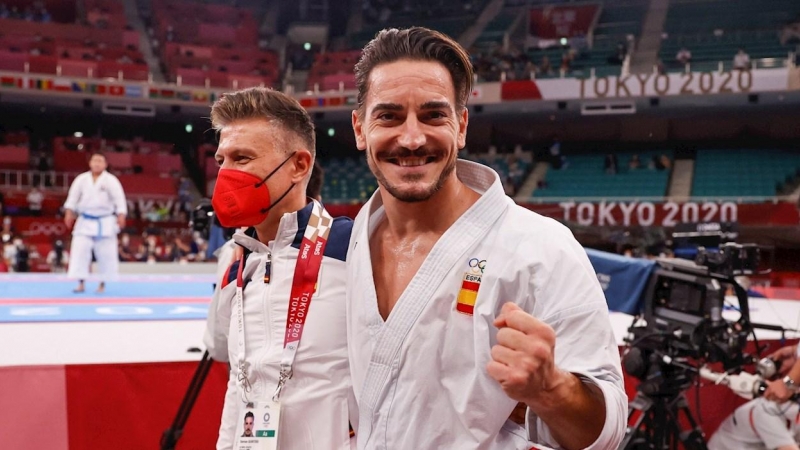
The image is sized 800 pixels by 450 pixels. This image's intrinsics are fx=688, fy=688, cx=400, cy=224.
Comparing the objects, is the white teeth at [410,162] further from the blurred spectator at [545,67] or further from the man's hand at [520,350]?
the blurred spectator at [545,67]

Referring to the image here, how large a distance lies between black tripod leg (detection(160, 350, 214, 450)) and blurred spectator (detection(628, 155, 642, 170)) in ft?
53.4

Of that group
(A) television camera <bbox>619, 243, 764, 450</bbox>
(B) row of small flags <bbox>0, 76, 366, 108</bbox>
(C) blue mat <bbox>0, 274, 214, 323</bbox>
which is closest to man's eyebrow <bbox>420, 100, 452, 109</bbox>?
(A) television camera <bbox>619, 243, 764, 450</bbox>

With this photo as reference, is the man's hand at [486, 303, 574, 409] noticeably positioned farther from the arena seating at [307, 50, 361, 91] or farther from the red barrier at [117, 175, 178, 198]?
the arena seating at [307, 50, 361, 91]

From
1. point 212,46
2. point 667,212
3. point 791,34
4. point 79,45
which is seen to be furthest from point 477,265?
point 212,46

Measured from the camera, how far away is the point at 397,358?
125 centimetres

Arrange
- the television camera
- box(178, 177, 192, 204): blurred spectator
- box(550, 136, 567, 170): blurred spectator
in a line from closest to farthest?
the television camera
box(178, 177, 192, 204): blurred spectator
box(550, 136, 567, 170): blurred spectator

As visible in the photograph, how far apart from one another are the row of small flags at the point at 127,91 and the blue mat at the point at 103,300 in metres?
8.40

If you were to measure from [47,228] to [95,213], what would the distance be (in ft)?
27.4

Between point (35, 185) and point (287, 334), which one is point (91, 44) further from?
point (287, 334)

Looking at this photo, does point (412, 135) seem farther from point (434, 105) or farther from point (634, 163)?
point (634, 163)

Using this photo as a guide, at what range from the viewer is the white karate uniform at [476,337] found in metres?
1.10

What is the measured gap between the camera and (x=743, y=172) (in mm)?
16375

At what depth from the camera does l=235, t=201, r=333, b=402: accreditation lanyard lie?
176cm

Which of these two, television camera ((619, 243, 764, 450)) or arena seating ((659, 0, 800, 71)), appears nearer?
television camera ((619, 243, 764, 450))
